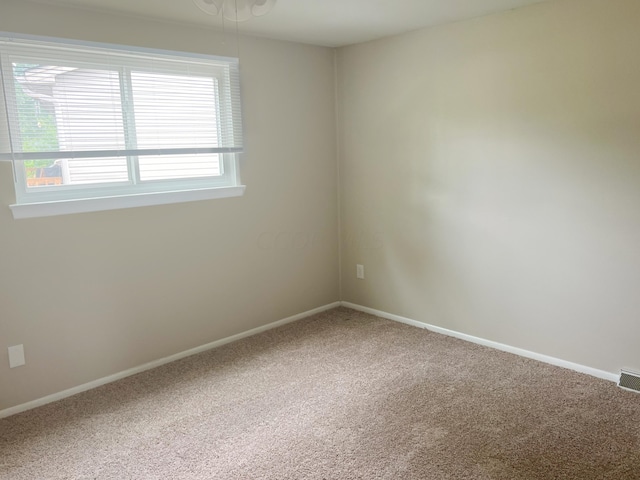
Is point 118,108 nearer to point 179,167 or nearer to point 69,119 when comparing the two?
point 69,119

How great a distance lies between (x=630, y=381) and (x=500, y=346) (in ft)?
2.55

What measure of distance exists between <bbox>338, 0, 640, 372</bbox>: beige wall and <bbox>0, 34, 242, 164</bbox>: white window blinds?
117cm

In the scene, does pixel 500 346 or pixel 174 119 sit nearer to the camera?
pixel 174 119

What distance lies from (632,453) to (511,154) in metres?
1.74

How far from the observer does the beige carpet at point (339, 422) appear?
2.18 m

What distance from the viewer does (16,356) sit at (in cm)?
270

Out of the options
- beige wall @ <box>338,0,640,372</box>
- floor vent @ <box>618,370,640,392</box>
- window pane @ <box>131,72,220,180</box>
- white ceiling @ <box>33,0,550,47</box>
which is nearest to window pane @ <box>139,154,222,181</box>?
window pane @ <box>131,72,220,180</box>

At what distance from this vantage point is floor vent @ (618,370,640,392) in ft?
9.04

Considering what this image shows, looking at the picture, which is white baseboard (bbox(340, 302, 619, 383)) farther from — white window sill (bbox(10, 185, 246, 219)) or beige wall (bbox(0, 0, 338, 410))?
white window sill (bbox(10, 185, 246, 219))

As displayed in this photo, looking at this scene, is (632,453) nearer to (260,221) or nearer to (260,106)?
(260,221)

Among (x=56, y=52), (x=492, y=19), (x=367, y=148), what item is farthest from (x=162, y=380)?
(x=492, y=19)

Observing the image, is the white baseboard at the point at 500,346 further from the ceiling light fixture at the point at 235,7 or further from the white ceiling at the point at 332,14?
the ceiling light fixture at the point at 235,7

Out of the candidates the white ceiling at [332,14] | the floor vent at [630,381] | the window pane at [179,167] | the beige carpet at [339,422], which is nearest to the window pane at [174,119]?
the window pane at [179,167]

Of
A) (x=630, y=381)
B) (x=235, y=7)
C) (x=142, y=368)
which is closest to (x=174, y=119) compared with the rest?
(x=235, y=7)
